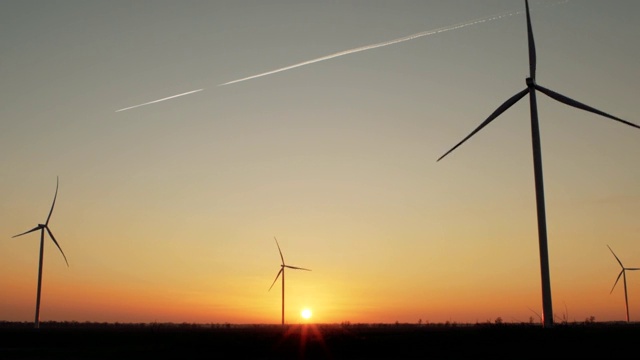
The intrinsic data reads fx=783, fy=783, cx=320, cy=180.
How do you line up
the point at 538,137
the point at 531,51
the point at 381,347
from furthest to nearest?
the point at 531,51
the point at 538,137
the point at 381,347

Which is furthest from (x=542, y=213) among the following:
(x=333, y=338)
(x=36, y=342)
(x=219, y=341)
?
(x=36, y=342)

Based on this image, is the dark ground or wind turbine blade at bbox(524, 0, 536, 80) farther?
wind turbine blade at bbox(524, 0, 536, 80)

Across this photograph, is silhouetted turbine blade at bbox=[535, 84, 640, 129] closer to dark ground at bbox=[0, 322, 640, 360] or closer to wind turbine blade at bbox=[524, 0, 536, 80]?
wind turbine blade at bbox=[524, 0, 536, 80]

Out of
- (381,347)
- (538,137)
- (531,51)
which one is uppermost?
(531,51)

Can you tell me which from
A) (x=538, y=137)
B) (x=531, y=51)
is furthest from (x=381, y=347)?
(x=531, y=51)

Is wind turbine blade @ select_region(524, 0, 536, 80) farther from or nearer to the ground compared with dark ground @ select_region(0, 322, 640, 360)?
farther from the ground

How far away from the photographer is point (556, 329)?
6662 cm

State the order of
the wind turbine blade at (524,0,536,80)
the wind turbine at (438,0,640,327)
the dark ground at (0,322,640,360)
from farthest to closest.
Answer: the wind turbine blade at (524,0,536,80), the wind turbine at (438,0,640,327), the dark ground at (0,322,640,360)

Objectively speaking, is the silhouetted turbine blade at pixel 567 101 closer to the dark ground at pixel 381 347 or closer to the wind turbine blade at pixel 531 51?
the wind turbine blade at pixel 531 51

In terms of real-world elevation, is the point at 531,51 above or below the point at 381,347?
above

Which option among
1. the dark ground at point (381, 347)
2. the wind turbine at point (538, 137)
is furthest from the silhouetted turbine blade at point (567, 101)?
the dark ground at point (381, 347)

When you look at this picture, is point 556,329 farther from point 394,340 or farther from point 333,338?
point 333,338

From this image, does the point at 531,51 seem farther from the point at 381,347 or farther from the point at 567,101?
Answer: the point at 381,347

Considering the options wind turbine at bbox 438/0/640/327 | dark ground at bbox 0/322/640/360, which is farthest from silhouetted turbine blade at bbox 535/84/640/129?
dark ground at bbox 0/322/640/360
